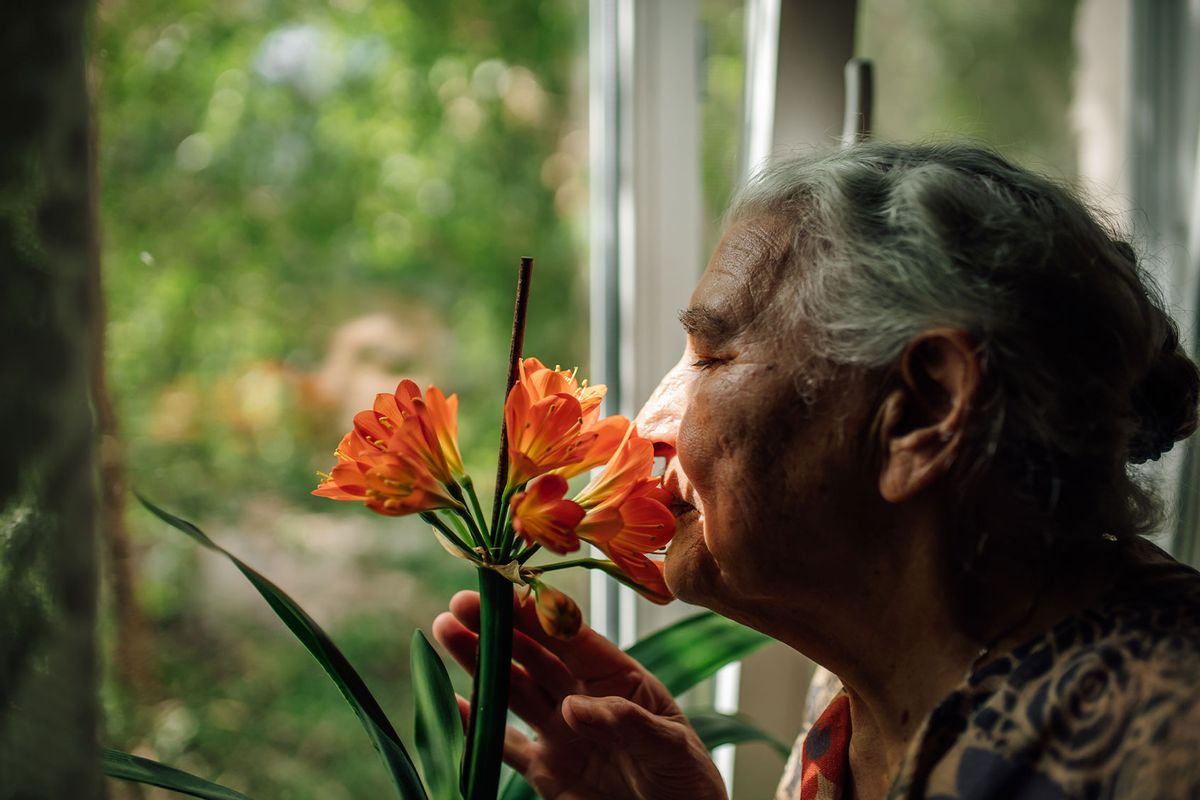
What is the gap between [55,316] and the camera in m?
0.51

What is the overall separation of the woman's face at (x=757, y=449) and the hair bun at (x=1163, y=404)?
28 cm

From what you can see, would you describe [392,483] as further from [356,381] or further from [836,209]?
[356,381]

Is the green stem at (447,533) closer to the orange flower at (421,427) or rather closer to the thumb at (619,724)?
the orange flower at (421,427)

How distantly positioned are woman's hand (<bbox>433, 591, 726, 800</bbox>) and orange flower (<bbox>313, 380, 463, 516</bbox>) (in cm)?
25

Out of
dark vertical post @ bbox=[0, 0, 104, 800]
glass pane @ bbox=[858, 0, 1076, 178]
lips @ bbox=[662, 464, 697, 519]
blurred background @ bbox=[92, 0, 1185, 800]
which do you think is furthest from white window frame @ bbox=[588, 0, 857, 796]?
dark vertical post @ bbox=[0, 0, 104, 800]

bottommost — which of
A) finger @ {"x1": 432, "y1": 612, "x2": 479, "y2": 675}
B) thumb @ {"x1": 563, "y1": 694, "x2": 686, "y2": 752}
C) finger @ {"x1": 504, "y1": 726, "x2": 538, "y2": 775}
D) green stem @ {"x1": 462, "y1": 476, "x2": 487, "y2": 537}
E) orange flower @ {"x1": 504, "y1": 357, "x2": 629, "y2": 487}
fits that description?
finger @ {"x1": 504, "y1": 726, "x2": 538, "y2": 775}

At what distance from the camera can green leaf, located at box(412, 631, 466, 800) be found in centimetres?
84

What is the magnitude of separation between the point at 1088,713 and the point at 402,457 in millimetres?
541

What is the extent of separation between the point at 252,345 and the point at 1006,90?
1.69m

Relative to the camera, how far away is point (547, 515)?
0.65 metres

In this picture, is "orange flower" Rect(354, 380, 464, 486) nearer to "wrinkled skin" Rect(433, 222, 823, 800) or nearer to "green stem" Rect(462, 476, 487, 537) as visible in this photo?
"green stem" Rect(462, 476, 487, 537)

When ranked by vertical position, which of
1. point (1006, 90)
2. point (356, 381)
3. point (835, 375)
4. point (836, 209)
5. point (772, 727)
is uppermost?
point (1006, 90)

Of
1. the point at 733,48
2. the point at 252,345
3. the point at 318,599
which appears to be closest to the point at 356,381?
the point at 252,345

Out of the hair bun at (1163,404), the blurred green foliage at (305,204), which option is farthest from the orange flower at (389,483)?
the blurred green foliage at (305,204)
